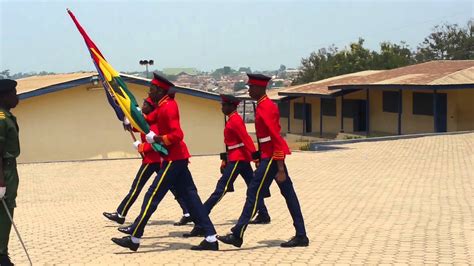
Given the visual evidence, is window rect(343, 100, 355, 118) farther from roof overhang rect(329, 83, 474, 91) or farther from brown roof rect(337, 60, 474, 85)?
roof overhang rect(329, 83, 474, 91)

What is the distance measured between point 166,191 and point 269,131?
3.96ft

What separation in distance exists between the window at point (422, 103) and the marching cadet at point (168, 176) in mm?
23919

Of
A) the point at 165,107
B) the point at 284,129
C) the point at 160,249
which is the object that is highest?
the point at 165,107

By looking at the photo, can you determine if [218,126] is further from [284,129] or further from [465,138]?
[284,129]

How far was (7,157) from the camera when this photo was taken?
20.4 feet

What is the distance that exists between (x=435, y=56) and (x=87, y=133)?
166ft

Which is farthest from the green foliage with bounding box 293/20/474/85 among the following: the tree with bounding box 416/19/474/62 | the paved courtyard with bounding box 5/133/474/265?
the paved courtyard with bounding box 5/133/474/265

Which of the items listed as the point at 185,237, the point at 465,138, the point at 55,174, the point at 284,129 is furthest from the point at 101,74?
the point at 284,129

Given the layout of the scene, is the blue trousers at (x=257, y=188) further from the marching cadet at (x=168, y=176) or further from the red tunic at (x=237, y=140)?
the red tunic at (x=237, y=140)

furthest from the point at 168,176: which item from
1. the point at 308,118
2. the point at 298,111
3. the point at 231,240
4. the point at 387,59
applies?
the point at 387,59

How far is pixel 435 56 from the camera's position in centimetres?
7000

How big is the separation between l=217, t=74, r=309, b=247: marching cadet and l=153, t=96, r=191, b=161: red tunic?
2.57 ft

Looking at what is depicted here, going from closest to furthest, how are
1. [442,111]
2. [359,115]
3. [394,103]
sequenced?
[442,111] < [394,103] < [359,115]

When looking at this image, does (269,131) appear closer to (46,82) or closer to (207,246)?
(207,246)
